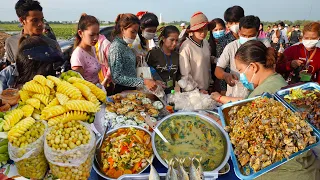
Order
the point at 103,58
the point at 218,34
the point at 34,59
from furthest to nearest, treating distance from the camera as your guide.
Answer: the point at 218,34 → the point at 103,58 → the point at 34,59

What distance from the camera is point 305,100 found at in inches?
72.7

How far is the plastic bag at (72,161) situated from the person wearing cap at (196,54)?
2134 mm

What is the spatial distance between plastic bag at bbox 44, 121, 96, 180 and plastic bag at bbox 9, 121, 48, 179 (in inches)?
3.7

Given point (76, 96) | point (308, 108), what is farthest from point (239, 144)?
point (76, 96)

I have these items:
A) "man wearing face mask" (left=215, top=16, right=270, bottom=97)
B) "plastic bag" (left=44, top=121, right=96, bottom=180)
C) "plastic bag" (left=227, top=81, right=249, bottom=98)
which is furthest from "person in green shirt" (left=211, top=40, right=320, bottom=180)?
"plastic bag" (left=44, top=121, right=96, bottom=180)

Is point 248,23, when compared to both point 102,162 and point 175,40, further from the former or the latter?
point 102,162

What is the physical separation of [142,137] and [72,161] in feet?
2.01

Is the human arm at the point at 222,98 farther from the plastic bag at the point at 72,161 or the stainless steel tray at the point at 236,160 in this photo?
the plastic bag at the point at 72,161

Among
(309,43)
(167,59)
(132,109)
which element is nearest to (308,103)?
(132,109)

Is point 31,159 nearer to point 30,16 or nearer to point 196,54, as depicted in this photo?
point 30,16

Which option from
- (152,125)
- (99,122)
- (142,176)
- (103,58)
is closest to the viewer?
(142,176)

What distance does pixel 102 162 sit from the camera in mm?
1774

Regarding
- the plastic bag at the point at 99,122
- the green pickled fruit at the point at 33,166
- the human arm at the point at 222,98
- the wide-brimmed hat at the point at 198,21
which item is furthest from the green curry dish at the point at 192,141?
the wide-brimmed hat at the point at 198,21

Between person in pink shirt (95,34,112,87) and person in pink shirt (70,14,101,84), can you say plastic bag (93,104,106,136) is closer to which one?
person in pink shirt (70,14,101,84)
